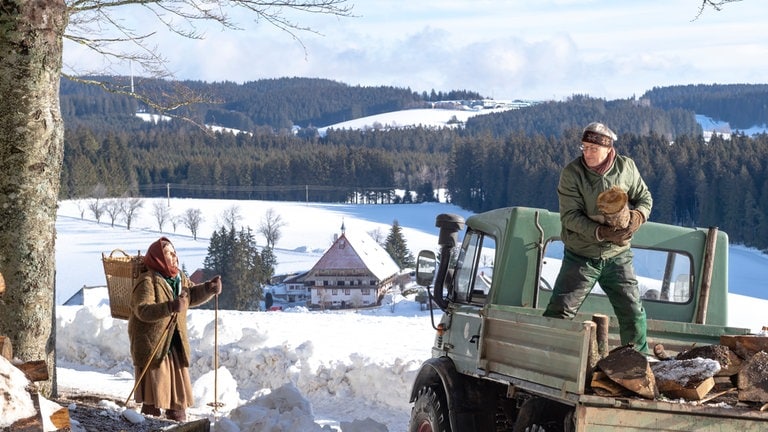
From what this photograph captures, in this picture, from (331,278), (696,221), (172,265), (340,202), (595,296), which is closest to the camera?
(595,296)

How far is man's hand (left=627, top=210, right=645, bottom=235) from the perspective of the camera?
6.09m

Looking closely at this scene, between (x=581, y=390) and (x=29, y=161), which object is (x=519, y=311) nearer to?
(x=581, y=390)

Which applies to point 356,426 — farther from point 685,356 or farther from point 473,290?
point 685,356

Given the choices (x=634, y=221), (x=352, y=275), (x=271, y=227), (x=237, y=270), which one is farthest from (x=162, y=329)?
(x=271, y=227)

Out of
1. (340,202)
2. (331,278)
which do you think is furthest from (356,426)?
(340,202)

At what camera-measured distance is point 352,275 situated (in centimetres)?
7662

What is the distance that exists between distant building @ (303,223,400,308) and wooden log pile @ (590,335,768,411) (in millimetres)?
63352

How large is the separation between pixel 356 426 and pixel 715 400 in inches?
122

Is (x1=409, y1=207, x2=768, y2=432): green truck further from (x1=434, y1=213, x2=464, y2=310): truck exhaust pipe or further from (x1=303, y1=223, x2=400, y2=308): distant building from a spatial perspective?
(x1=303, y1=223, x2=400, y2=308): distant building

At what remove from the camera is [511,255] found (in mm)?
7023

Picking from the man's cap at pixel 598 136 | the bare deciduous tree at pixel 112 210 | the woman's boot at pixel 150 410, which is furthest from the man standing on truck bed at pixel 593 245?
the bare deciduous tree at pixel 112 210

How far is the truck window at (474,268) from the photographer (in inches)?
286

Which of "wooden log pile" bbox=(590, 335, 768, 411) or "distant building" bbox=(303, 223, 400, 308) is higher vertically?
"wooden log pile" bbox=(590, 335, 768, 411)

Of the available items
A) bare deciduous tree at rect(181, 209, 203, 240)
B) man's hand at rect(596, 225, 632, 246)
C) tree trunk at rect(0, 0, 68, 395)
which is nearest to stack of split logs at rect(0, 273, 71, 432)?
tree trunk at rect(0, 0, 68, 395)
